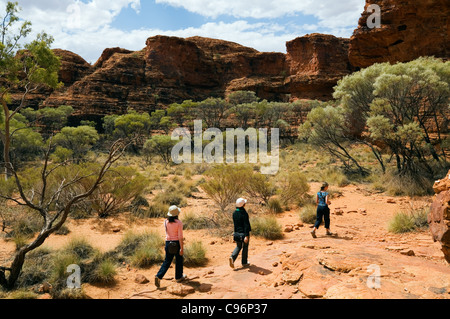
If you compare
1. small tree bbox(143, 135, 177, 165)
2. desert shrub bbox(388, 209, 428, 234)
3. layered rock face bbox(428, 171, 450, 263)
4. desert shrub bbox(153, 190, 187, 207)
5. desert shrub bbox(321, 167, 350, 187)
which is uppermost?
small tree bbox(143, 135, 177, 165)

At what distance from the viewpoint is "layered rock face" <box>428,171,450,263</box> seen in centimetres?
327

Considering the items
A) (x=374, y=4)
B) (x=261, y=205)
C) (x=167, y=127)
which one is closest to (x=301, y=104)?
(x=374, y=4)

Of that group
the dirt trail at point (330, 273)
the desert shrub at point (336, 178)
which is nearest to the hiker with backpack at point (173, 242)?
the dirt trail at point (330, 273)

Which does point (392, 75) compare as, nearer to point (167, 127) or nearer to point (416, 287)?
point (416, 287)

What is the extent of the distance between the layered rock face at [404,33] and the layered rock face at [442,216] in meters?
30.8

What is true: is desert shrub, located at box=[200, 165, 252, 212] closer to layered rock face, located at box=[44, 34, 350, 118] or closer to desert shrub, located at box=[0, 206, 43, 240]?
desert shrub, located at box=[0, 206, 43, 240]

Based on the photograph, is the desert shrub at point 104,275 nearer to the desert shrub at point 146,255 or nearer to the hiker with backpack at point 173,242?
the desert shrub at point 146,255

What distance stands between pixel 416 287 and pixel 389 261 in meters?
0.92

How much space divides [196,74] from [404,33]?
120 ft

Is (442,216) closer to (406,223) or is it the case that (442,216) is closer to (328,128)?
(406,223)

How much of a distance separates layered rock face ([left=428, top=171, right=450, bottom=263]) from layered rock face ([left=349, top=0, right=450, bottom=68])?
30845 millimetres

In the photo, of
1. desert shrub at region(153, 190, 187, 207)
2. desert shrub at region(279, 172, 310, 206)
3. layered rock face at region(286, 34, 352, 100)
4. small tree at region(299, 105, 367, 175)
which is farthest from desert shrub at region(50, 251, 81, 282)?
layered rock face at region(286, 34, 352, 100)

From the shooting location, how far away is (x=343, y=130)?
15.8m

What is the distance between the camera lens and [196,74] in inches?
2125
